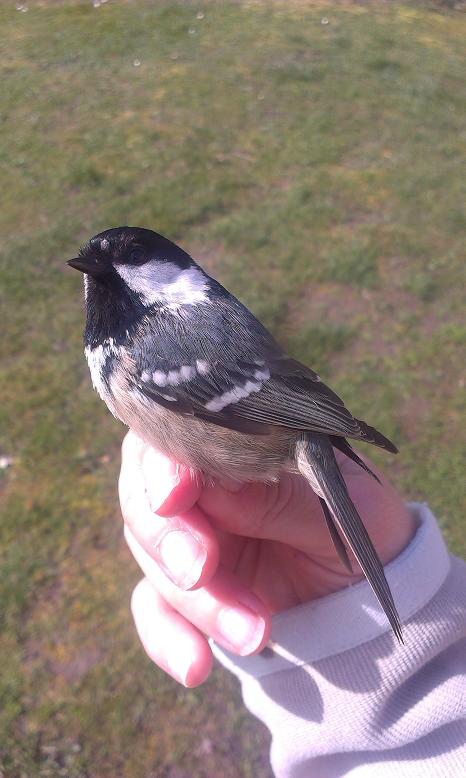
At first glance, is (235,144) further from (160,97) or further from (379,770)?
(379,770)

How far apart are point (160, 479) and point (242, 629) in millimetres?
427

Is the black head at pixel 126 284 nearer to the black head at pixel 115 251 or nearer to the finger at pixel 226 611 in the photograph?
the black head at pixel 115 251

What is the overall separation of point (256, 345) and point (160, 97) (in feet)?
18.2

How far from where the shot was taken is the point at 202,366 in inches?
64.8

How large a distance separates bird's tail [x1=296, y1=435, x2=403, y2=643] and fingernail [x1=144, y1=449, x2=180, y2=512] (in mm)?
340

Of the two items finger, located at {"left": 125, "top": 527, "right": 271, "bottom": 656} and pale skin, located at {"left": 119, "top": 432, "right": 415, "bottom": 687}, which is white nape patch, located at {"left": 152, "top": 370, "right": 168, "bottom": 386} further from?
finger, located at {"left": 125, "top": 527, "right": 271, "bottom": 656}

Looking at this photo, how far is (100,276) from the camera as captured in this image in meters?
1.75

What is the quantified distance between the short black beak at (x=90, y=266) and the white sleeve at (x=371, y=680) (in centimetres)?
108

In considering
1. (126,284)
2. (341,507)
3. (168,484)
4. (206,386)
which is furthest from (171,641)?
(126,284)

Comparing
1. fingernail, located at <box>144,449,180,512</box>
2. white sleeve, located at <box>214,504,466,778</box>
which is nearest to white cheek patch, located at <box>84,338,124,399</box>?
fingernail, located at <box>144,449,180,512</box>

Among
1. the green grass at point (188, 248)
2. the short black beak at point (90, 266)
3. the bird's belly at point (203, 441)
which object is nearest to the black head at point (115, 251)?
the short black beak at point (90, 266)

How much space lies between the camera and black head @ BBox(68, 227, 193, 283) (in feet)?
5.69

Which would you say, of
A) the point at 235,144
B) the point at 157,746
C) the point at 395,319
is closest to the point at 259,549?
the point at 157,746

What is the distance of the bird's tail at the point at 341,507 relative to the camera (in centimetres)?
150
